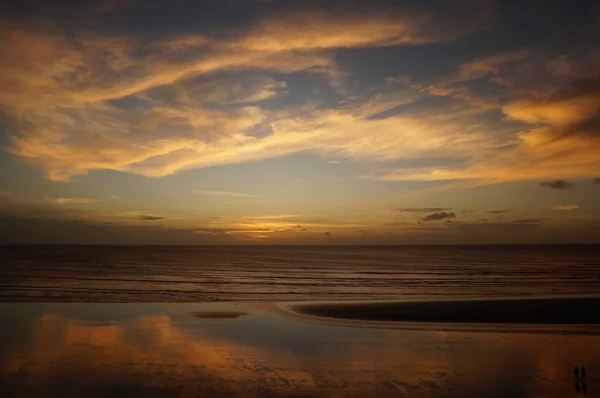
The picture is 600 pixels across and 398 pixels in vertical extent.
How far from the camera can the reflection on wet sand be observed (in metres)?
14.4

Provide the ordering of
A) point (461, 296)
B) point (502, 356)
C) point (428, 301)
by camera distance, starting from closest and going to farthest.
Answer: point (502, 356)
point (428, 301)
point (461, 296)

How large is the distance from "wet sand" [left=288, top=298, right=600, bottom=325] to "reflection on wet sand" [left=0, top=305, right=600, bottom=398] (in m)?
4.77

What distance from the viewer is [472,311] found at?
102 feet

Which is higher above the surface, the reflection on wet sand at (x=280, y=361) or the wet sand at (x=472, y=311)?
the reflection on wet sand at (x=280, y=361)

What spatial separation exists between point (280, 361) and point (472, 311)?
1892 cm

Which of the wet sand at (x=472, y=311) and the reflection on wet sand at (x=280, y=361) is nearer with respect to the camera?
the reflection on wet sand at (x=280, y=361)

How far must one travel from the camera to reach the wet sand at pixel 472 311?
28.0 m

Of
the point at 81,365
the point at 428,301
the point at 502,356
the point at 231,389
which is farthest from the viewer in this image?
the point at 428,301

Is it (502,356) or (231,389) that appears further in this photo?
(502,356)

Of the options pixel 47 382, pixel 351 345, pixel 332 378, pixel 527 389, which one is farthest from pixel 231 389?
pixel 527 389

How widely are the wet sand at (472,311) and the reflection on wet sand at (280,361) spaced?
4.77m

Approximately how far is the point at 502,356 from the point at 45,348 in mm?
19925

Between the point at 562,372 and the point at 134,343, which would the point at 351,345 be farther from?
the point at 134,343

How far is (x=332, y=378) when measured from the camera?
1549 cm
